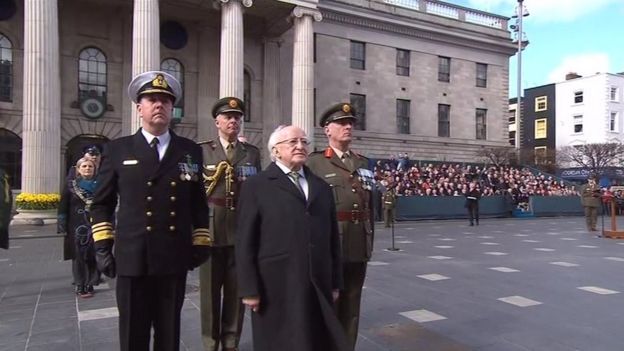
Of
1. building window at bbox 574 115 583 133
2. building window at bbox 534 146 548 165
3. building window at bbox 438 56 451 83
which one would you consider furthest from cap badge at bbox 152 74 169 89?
building window at bbox 574 115 583 133

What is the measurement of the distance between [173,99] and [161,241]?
94 centimetres

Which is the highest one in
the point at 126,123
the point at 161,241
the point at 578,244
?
the point at 126,123

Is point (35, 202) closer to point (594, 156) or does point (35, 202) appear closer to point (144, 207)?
point (144, 207)

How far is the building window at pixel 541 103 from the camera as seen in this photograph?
57.8m

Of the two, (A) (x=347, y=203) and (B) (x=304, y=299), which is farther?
(A) (x=347, y=203)

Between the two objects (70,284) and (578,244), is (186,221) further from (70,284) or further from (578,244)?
(578,244)

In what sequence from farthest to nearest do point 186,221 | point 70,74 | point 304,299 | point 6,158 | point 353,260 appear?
point 70,74 → point 6,158 → point 353,260 → point 186,221 → point 304,299

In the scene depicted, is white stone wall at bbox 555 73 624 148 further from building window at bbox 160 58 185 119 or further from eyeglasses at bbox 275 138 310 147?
eyeglasses at bbox 275 138 310 147

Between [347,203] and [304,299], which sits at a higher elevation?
[347,203]

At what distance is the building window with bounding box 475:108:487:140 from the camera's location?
37500 mm

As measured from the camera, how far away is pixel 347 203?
4129 mm

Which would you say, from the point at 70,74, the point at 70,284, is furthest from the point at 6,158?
the point at 70,284

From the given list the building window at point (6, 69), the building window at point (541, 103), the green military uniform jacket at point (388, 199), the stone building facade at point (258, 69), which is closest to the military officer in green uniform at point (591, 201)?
the green military uniform jacket at point (388, 199)

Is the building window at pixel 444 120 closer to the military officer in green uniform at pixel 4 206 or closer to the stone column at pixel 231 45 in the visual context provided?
Result: the stone column at pixel 231 45
